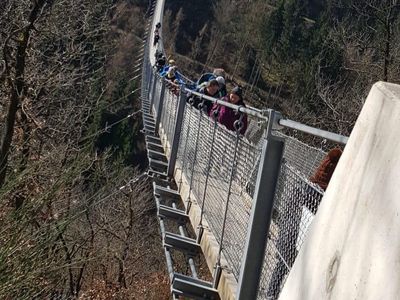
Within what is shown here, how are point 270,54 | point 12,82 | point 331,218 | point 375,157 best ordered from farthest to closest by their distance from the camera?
point 270,54 → point 12,82 → point 331,218 → point 375,157

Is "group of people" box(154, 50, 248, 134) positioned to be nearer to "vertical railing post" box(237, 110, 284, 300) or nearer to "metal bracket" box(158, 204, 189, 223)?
"metal bracket" box(158, 204, 189, 223)

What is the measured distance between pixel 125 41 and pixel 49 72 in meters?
42.9

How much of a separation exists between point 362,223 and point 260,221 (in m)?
1.63

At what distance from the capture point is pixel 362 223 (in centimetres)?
125

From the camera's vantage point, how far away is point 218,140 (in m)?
4.89

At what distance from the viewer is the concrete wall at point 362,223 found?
1115mm

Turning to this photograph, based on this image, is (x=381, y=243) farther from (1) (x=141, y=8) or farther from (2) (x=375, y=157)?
(1) (x=141, y=8)

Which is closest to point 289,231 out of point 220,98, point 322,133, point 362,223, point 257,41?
point 322,133

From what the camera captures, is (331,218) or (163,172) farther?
(163,172)

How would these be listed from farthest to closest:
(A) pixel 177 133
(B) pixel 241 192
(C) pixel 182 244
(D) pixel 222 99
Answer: (A) pixel 177 133
(D) pixel 222 99
(C) pixel 182 244
(B) pixel 241 192

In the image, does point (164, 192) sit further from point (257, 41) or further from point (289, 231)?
point (257, 41)

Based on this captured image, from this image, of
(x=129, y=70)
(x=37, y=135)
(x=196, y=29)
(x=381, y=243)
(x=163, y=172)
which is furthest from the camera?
(x=196, y=29)

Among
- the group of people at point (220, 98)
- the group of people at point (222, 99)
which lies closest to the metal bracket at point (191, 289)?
the group of people at point (220, 98)

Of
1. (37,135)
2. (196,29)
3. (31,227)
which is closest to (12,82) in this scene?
(37,135)
